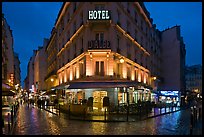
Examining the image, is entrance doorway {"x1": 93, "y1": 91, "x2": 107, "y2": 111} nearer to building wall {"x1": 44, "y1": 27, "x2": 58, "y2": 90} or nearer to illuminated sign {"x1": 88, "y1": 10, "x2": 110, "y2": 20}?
illuminated sign {"x1": 88, "y1": 10, "x2": 110, "y2": 20}

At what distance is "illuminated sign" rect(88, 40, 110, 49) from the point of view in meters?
31.0

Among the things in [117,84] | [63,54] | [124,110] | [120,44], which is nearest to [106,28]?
[120,44]

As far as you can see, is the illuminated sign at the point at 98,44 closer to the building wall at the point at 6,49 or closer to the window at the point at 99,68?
the window at the point at 99,68

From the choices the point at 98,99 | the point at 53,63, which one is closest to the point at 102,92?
the point at 98,99

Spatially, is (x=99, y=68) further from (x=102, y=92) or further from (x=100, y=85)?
(x=100, y=85)

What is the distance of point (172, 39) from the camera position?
67.2 meters

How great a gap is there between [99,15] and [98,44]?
9.45ft

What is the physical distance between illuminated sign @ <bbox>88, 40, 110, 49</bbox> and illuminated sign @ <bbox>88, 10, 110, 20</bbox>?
89.6 inches

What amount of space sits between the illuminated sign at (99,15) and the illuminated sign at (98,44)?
2.28 meters

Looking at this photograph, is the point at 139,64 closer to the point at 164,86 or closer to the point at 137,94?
the point at 137,94

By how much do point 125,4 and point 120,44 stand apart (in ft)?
19.0

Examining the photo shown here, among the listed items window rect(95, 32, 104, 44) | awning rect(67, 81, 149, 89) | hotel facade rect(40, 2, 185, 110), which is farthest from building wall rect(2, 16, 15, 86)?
awning rect(67, 81, 149, 89)

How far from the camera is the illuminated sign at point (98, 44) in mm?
31047

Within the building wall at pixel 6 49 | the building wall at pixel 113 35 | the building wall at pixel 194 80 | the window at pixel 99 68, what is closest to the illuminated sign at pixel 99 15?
the building wall at pixel 113 35
